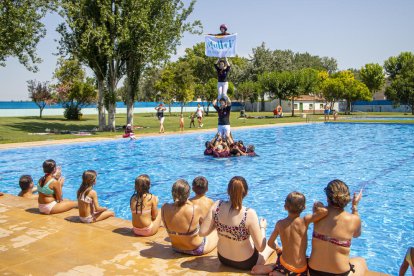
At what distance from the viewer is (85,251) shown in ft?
17.0

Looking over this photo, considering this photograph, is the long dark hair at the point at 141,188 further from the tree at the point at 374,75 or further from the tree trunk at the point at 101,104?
the tree at the point at 374,75

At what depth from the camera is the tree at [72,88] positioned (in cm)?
4350

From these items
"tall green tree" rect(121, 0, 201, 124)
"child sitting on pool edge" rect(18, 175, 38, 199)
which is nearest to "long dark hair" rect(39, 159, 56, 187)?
"child sitting on pool edge" rect(18, 175, 38, 199)

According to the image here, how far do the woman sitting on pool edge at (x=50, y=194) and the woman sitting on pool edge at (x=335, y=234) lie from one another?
511 centimetres

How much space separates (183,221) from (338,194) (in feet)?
6.84

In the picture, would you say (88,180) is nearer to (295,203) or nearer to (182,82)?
(295,203)

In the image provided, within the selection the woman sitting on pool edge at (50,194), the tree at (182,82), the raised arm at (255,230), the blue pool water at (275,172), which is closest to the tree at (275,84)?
the tree at (182,82)

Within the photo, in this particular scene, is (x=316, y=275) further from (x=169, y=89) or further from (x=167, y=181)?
(x=169, y=89)

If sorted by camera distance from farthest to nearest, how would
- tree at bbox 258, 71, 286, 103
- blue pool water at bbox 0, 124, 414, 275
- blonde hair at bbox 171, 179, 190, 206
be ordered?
tree at bbox 258, 71, 286, 103 < blue pool water at bbox 0, 124, 414, 275 < blonde hair at bbox 171, 179, 190, 206

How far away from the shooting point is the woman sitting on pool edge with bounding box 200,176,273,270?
4359 mm

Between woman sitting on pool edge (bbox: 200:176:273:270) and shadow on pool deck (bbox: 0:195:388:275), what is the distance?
0.18 m

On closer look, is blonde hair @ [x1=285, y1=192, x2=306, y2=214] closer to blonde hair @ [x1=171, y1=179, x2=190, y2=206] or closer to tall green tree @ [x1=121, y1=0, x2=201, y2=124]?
blonde hair @ [x1=171, y1=179, x2=190, y2=206]

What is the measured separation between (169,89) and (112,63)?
26338 millimetres

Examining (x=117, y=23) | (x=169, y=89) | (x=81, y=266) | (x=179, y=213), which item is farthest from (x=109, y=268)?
(x=169, y=89)
